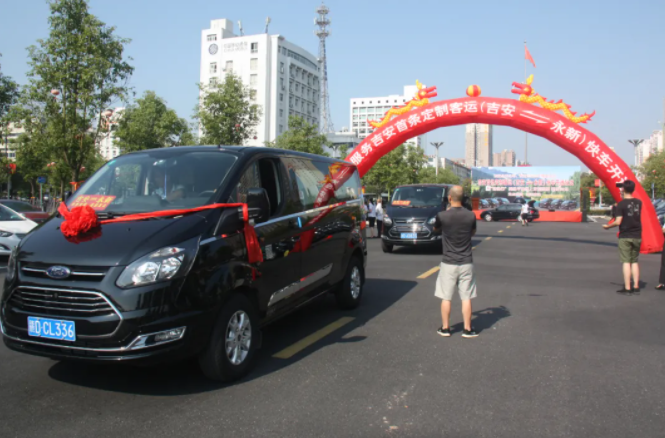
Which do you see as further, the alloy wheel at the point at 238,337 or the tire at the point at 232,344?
the alloy wheel at the point at 238,337

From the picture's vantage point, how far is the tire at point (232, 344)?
427 cm

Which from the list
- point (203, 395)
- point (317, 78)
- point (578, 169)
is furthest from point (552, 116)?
point (317, 78)

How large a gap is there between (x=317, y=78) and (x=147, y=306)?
106716mm

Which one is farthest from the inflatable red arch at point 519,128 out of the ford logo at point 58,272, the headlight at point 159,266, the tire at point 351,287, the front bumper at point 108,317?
the ford logo at point 58,272

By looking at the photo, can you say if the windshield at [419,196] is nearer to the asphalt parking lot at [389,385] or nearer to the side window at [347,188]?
the side window at [347,188]

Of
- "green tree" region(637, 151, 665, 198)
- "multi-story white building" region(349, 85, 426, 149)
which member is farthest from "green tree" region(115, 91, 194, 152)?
"multi-story white building" region(349, 85, 426, 149)

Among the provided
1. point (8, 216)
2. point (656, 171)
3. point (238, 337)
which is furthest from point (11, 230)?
point (656, 171)

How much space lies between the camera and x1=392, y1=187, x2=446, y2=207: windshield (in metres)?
15.5

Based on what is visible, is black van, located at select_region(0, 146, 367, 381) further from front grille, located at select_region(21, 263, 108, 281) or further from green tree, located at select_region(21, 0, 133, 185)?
green tree, located at select_region(21, 0, 133, 185)

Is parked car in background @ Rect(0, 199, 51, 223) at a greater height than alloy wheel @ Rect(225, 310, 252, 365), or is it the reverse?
parked car in background @ Rect(0, 199, 51, 223)

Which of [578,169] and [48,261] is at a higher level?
[578,169]

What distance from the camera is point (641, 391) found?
4418 millimetres

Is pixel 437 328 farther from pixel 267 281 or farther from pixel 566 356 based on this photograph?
pixel 267 281

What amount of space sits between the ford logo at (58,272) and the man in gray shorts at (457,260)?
3762 millimetres
